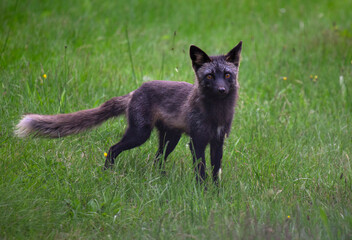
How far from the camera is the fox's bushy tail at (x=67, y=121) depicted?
4.82m

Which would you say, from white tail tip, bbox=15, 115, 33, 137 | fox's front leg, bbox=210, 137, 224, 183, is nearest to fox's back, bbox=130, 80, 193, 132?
fox's front leg, bbox=210, 137, 224, 183

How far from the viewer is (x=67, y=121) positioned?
16.3ft

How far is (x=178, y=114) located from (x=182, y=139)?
972 mm

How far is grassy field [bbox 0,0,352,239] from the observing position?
358 centimetres

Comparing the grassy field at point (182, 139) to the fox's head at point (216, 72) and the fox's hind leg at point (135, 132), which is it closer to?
the fox's hind leg at point (135, 132)

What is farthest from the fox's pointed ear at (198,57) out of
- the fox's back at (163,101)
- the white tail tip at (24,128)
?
the white tail tip at (24,128)

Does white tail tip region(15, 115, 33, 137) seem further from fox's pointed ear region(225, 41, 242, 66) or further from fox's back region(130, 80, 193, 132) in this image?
fox's pointed ear region(225, 41, 242, 66)

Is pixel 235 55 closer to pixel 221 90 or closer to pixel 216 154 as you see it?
pixel 221 90

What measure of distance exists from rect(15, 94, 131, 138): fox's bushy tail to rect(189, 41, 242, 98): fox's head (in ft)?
3.41

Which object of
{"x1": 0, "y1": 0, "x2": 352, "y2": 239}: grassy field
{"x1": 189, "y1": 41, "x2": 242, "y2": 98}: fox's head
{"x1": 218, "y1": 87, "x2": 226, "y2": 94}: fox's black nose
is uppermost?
{"x1": 189, "y1": 41, "x2": 242, "y2": 98}: fox's head

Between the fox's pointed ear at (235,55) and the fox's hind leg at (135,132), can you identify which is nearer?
the fox's pointed ear at (235,55)

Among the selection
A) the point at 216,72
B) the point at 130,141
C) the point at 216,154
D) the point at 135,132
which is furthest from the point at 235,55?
the point at 130,141

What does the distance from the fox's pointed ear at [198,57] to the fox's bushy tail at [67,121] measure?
0.99 meters

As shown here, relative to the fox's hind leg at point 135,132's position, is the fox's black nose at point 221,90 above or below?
above
